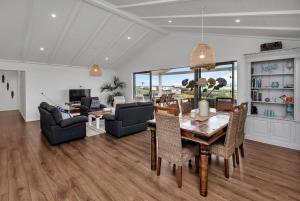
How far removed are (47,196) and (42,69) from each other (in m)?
7.05

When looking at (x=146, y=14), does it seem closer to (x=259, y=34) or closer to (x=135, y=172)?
(x=259, y=34)

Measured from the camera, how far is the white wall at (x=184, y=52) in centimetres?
484

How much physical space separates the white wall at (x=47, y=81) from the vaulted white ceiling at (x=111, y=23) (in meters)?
0.42

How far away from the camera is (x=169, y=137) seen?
2.50 metres

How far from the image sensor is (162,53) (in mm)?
7363

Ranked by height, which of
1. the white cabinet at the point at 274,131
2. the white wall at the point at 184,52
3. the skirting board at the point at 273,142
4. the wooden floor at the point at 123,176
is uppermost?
the white wall at the point at 184,52

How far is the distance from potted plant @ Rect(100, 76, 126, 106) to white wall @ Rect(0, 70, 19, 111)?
5.98 metres

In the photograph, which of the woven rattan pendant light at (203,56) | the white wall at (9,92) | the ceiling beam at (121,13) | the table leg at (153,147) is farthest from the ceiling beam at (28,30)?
the white wall at (9,92)

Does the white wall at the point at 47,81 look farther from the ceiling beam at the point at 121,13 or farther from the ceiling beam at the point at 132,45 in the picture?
the ceiling beam at the point at 121,13

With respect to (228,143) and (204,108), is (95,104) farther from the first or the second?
(228,143)

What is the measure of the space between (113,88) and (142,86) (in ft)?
6.06

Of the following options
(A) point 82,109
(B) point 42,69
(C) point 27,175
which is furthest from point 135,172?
(B) point 42,69

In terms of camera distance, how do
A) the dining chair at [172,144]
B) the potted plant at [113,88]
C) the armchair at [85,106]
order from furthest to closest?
1. the potted plant at [113,88]
2. the armchair at [85,106]
3. the dining chair at [172,144]

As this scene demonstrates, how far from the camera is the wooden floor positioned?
2324 millimetres
